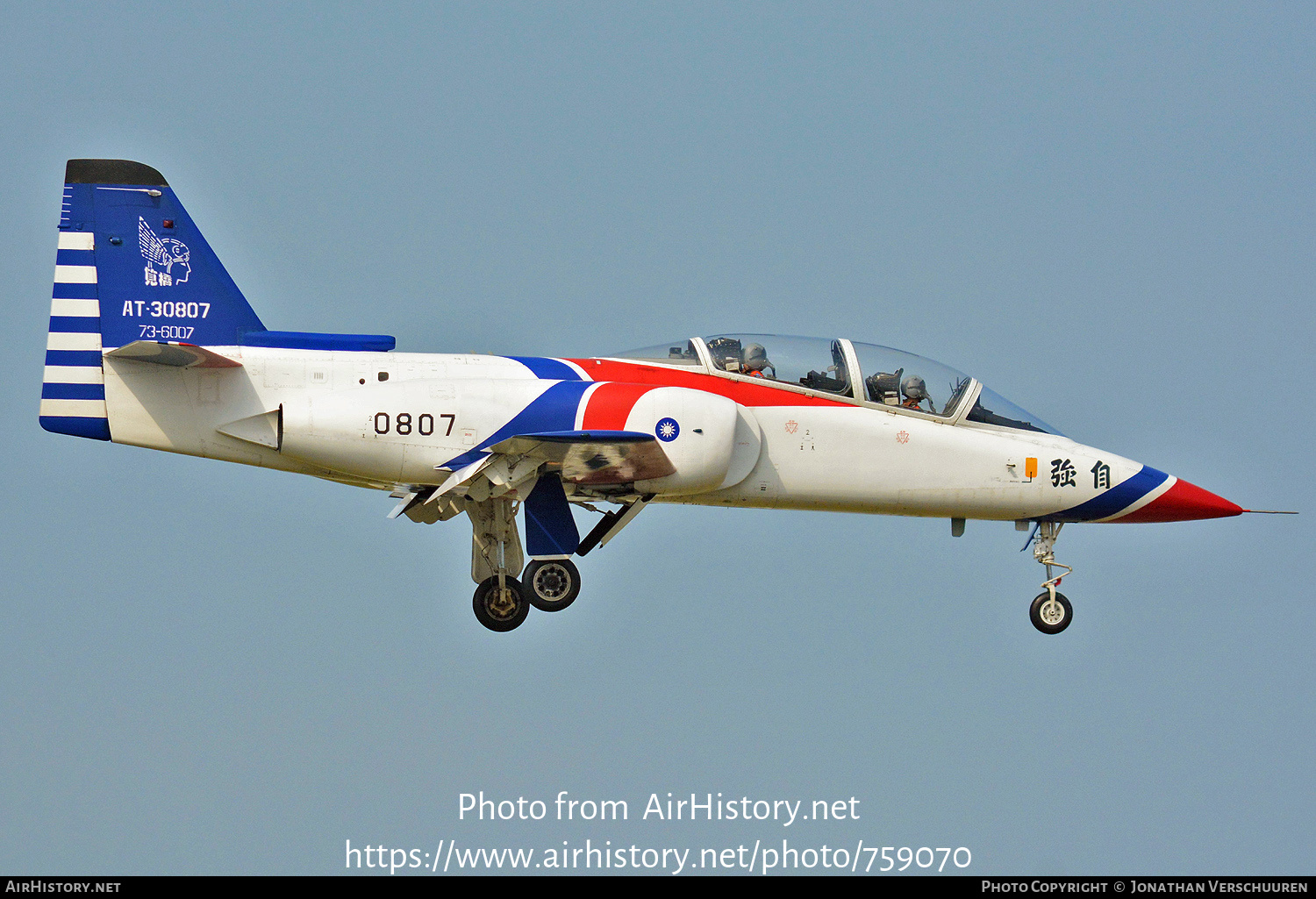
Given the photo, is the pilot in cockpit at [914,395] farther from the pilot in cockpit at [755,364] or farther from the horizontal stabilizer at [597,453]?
the horizontal stabilizer at [597,453]

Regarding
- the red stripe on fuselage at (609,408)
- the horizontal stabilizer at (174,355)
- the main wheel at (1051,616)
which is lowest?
the main wheel at (1051,616)

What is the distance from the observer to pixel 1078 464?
20688 millimetres

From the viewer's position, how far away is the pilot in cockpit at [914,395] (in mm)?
20281

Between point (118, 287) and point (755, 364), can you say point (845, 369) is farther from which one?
point (118, 287)

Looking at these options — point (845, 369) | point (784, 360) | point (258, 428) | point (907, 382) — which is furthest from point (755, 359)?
point (258, 428)

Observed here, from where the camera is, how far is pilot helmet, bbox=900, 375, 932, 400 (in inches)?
799

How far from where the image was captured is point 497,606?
20516mm

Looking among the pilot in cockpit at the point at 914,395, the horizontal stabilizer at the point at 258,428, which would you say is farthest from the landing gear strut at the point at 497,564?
the pilot in cockpit at the point at 914,395

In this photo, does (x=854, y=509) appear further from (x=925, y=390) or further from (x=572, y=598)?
(x=572, y=598)

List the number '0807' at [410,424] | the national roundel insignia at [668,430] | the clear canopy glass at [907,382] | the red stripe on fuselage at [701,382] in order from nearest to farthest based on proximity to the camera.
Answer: the number '0807' at [410,424], the national roundel insignia at [668,430], the red stripe on fuselage at [701,382], the clear canopy glass at [907,382]

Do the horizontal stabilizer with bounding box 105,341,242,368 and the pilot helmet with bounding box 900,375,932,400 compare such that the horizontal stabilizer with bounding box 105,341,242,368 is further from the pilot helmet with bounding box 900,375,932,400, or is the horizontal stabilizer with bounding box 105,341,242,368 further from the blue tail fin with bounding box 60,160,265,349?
the pilot helmet with bounding box 900,375,932,400

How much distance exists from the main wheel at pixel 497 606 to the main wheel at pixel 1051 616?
6.33 meters

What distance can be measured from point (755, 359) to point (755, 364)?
71 mm

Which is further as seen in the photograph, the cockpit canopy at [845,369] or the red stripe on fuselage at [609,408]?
the cockpit canopy at [845,369]
